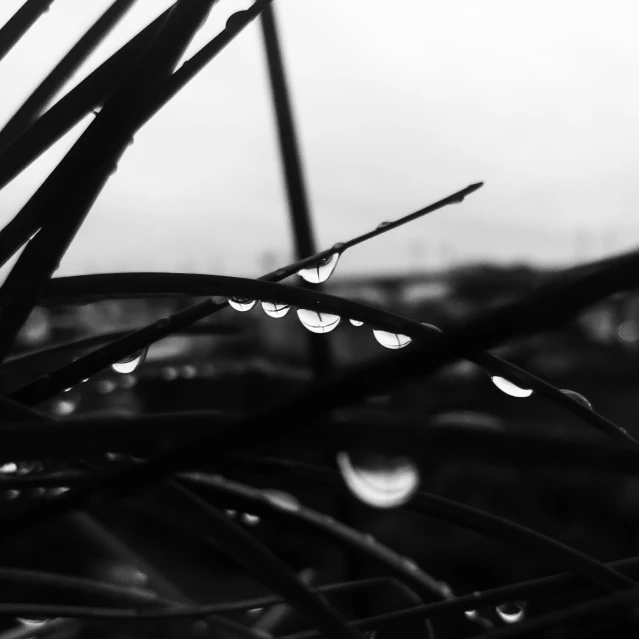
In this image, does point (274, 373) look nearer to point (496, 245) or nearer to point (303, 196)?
point (303, 196)

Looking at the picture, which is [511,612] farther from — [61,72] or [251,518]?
[61,72]

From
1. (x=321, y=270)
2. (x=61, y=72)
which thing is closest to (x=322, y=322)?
(x=321, y=270)

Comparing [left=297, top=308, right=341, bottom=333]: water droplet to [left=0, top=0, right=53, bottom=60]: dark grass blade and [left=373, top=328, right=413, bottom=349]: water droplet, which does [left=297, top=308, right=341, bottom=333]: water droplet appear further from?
[left=0, top=0, right=53, bottom=60]: dark grass blade

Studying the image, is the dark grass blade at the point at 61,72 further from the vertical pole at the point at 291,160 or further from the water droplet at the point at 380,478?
the water droplet at the point at 380,478

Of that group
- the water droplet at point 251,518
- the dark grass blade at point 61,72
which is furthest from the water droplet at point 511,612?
the dark grass blade at point 61,72

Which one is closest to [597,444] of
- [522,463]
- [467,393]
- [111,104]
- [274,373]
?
[522,463]
